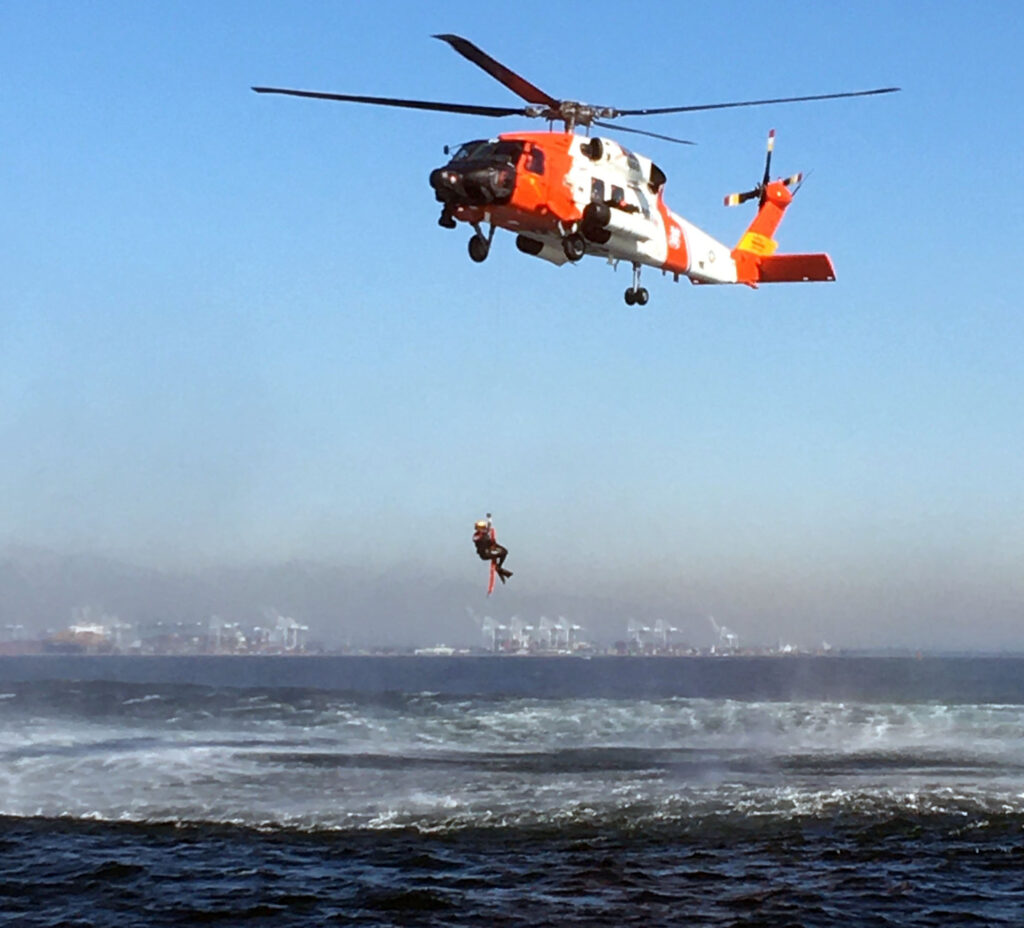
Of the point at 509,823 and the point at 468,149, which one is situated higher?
the point at 468,149

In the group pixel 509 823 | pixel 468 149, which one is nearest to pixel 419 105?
pixel 468 149

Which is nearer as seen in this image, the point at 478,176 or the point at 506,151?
the point at 478,176

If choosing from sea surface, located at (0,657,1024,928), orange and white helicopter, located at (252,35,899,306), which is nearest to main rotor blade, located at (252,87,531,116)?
orange and white helicopter, located at (252,35,899,306)

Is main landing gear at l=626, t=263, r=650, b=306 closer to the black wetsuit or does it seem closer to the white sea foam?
the black wetsuit

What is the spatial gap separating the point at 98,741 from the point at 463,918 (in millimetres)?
25685

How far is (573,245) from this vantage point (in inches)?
923

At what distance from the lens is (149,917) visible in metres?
21.1

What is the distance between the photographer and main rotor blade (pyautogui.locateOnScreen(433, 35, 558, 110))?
19.4m

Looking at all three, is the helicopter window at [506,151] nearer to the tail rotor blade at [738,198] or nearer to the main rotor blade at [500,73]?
the main rotor blade at [500,73]

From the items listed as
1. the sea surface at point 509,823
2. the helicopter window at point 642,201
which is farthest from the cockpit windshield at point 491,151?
the sea surface at point 509,823

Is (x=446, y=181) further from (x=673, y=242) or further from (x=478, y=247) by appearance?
(x=673, y=242)

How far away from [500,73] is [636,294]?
6341mm

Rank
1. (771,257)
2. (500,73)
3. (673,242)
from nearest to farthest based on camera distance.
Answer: (500,73)
(673,242)
(771,257)

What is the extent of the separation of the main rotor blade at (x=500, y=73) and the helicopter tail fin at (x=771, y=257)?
8.37 m
